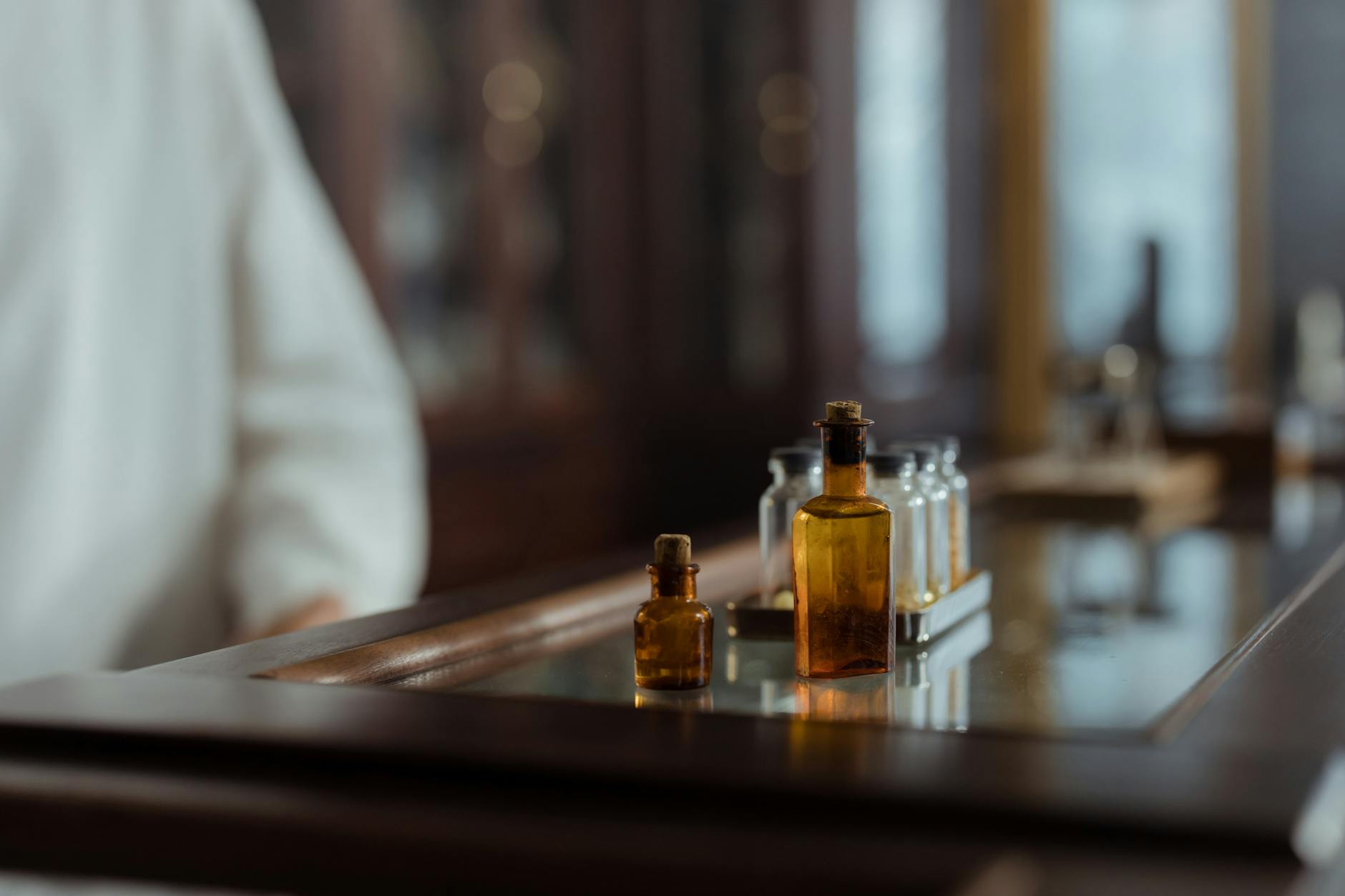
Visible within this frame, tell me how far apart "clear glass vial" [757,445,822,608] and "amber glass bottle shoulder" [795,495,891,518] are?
0.46 feet

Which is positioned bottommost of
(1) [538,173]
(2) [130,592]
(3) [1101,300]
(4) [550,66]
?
(2) [130,592]

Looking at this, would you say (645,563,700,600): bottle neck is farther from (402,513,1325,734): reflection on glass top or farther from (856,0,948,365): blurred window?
(856,0,948,365): blurred window

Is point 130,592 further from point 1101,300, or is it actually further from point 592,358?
point 1101,300

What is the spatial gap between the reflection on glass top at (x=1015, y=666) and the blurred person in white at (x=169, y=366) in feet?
1.75

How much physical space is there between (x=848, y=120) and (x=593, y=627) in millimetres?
3485

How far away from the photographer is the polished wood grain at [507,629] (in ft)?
2.62

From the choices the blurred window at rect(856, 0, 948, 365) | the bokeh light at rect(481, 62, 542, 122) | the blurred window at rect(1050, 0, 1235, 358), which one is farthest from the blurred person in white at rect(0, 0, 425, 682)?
the blurred window at rect(1050, 0, 1235, 358)

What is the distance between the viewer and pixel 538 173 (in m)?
4.00

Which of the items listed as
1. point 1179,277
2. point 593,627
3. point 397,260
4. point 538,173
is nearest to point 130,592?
point 593,627

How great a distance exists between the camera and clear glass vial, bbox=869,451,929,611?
2.87 feet

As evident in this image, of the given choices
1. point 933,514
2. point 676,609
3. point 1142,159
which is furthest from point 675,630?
point 1142,159

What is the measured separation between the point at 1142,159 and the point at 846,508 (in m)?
4.91

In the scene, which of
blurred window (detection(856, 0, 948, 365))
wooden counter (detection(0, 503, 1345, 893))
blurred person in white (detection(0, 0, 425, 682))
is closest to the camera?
wooden counter (detection(0, 503, 1345, 893))

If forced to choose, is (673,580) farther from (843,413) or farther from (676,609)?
(843,413)
